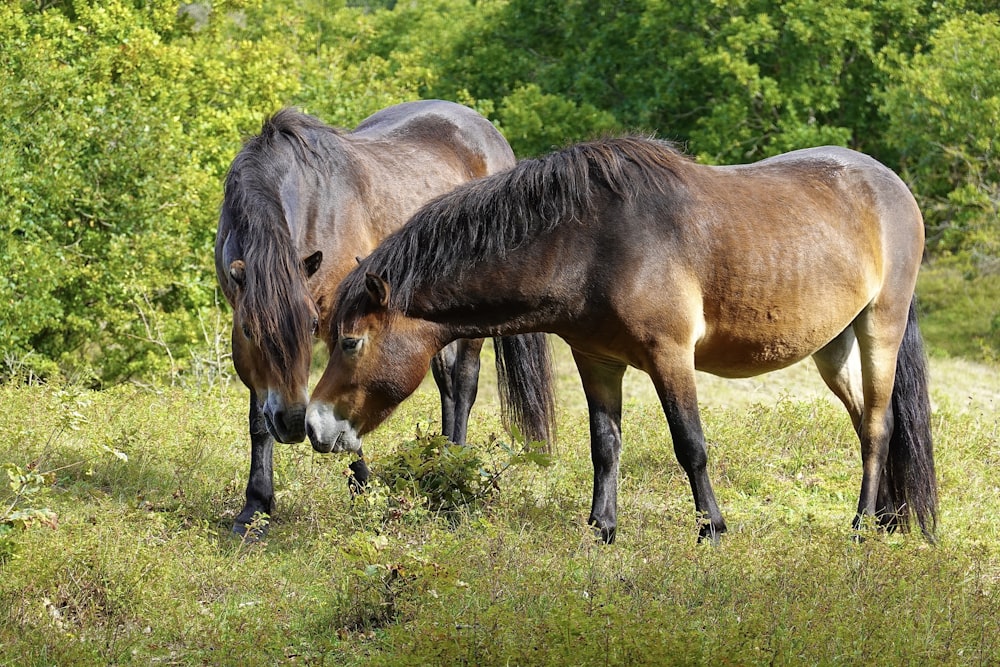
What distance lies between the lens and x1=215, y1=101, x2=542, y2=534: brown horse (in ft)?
16.3

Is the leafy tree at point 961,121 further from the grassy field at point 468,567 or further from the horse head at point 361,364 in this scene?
the horse head at point 361,364

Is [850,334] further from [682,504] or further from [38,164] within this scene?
[38,164]

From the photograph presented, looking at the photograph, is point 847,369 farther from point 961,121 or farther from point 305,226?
point 961,121

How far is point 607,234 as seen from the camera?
496 cm

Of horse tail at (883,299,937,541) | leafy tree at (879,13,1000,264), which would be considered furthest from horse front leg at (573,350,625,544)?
leafy tree at (879,13,1000,264)

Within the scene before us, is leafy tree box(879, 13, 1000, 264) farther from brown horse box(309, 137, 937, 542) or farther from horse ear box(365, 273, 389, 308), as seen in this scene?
horse ear box(365, 273, 389, 308)

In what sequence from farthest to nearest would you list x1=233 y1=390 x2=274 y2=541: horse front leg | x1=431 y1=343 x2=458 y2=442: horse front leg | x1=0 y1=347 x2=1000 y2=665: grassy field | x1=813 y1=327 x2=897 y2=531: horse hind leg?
x1=431 y1=343 x2=458 y2=442: horse front leg, x1=813 y1=327 x2=897 y2=531: horse hind leg, x1=233 y1=390 x2=274 y2=541: horse front leg, x1=0 y1=347 x2=1000 y2=665: grassy field

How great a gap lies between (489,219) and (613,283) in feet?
2.08

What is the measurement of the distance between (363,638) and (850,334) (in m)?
3.27

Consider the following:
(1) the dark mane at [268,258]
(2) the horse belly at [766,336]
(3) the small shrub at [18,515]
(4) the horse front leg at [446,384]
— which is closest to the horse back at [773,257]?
(2) the horse belly at [766,336]

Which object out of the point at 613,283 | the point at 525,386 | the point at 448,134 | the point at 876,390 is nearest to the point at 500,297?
the point at 613,283

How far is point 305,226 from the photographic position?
5.75 meters

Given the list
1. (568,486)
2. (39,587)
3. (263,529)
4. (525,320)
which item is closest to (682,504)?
(568,486)

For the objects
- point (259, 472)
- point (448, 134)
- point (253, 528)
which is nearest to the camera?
point (253, 528)
